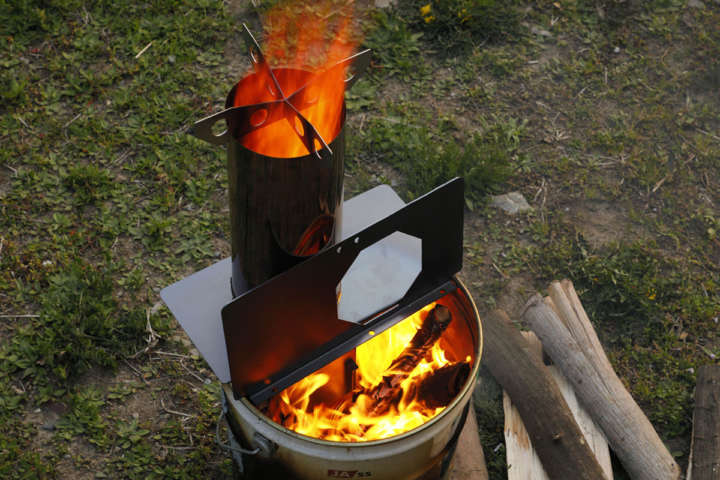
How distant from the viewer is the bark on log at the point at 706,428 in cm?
296

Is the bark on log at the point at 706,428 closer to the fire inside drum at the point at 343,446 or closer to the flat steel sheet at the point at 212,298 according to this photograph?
the fire inside drum at the point at 343,446

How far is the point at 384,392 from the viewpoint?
232 cm

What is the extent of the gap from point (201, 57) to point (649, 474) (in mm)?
3593

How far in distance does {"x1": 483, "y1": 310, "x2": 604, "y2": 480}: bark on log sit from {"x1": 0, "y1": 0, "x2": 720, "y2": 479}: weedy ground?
22 centimetres

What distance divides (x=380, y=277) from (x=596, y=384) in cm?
137

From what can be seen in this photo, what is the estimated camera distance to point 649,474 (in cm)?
290

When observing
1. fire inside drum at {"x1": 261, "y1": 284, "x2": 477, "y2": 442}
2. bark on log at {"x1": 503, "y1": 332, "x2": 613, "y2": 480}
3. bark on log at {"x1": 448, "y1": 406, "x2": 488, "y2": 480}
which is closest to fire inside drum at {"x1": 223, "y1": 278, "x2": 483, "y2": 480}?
fire inside drum at {"x1": 261, "y1": 284, "x2": 477, "y2": 442}

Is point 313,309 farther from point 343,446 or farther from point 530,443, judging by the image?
point 530,443

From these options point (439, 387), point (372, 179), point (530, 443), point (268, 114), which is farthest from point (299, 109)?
point (372, 179)

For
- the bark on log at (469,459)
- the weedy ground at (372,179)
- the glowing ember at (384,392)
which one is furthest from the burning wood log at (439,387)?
the weedy ground at (372,179)

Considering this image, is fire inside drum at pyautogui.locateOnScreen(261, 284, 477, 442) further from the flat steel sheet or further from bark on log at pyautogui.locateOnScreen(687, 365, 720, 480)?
bark on log at pyautogui.locateOnScreen(687, 365, 720, 480)

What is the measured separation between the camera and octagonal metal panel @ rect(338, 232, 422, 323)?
2230 millimetres

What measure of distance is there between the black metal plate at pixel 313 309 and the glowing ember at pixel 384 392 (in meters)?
0.14

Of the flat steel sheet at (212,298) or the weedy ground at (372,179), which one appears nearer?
the flat steel sheet at (212,298)
